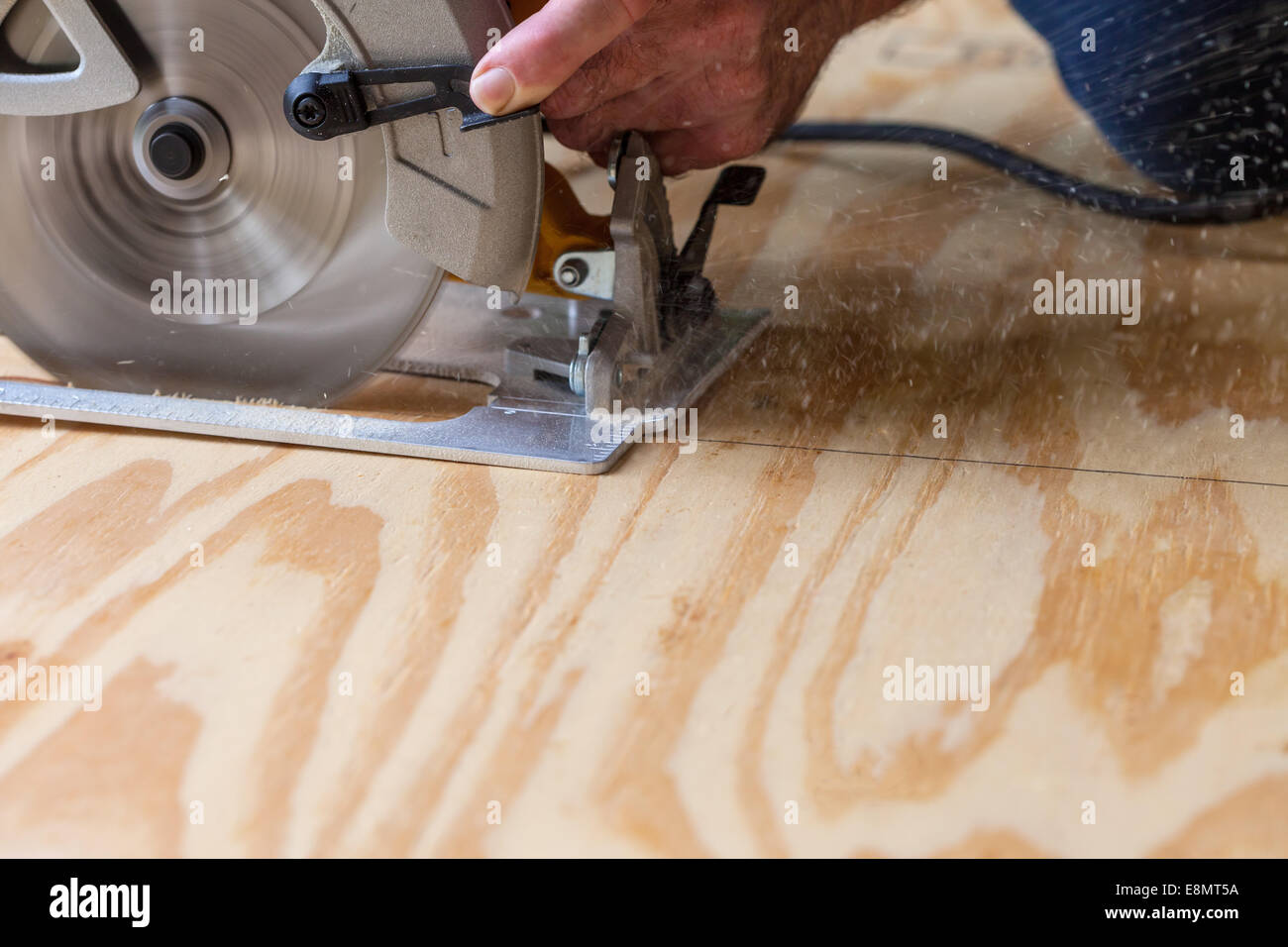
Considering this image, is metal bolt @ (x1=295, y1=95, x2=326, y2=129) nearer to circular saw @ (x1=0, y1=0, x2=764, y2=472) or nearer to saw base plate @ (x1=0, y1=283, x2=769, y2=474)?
circular saw @ (x1=0, y1=0, x2=764, y2=472)

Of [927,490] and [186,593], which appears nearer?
[186,593]

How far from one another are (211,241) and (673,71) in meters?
0.59

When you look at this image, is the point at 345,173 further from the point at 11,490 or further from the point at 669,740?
the point at 669,740

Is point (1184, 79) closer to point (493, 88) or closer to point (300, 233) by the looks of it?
point (493, 88)

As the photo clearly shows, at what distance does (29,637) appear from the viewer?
1.13 meters

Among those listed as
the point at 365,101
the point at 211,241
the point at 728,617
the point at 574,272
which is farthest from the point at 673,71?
the point at 728,617

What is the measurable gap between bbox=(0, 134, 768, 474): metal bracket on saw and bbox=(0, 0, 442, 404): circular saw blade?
8 cm

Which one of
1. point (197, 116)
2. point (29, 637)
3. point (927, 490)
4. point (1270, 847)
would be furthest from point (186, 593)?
point (1270, 847)

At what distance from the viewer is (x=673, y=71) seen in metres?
1.52

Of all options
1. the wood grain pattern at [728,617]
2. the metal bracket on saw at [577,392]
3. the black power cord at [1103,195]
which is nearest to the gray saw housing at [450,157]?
the metal bracket on saw at [577,392]

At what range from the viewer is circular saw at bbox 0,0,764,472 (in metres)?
1.39

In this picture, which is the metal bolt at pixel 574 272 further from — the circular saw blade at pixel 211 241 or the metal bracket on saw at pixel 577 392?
the circular saw blade at pixel 211 241

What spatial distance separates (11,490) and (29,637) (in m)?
0.31

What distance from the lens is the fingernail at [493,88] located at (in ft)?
4.17
